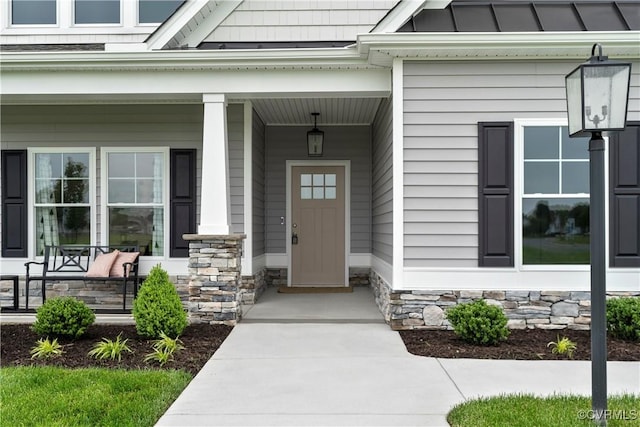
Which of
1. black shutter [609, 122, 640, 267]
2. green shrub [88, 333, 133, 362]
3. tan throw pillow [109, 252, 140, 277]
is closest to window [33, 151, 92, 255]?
tan throw pillow [109, 252, 140, 277]

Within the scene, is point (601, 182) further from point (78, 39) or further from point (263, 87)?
point (78, 39)

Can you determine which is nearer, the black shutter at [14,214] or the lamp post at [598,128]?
the lamp post at [598,128]

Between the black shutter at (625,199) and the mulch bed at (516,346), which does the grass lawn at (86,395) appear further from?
the black shutter at (625,199)

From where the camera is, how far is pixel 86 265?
7.18 meters

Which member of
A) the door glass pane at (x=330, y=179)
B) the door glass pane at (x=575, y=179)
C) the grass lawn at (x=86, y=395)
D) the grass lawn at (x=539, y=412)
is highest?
the door glass pane at (x=330, y=179)

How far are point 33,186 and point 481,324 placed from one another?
629cm

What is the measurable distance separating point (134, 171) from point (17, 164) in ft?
5.55

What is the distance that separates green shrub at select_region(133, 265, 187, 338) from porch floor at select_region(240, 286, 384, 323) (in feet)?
3.88

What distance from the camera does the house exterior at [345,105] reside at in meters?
5.61

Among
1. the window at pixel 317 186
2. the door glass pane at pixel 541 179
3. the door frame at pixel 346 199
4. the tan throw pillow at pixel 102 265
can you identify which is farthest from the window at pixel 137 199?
the door glass pane at pixel 541 179

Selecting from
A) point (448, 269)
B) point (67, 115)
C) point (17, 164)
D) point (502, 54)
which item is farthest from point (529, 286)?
point (17, 164)

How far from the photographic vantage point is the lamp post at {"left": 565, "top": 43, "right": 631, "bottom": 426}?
2953mm

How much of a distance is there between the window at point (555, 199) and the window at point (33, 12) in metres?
6.56

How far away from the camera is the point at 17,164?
23.8 ft
